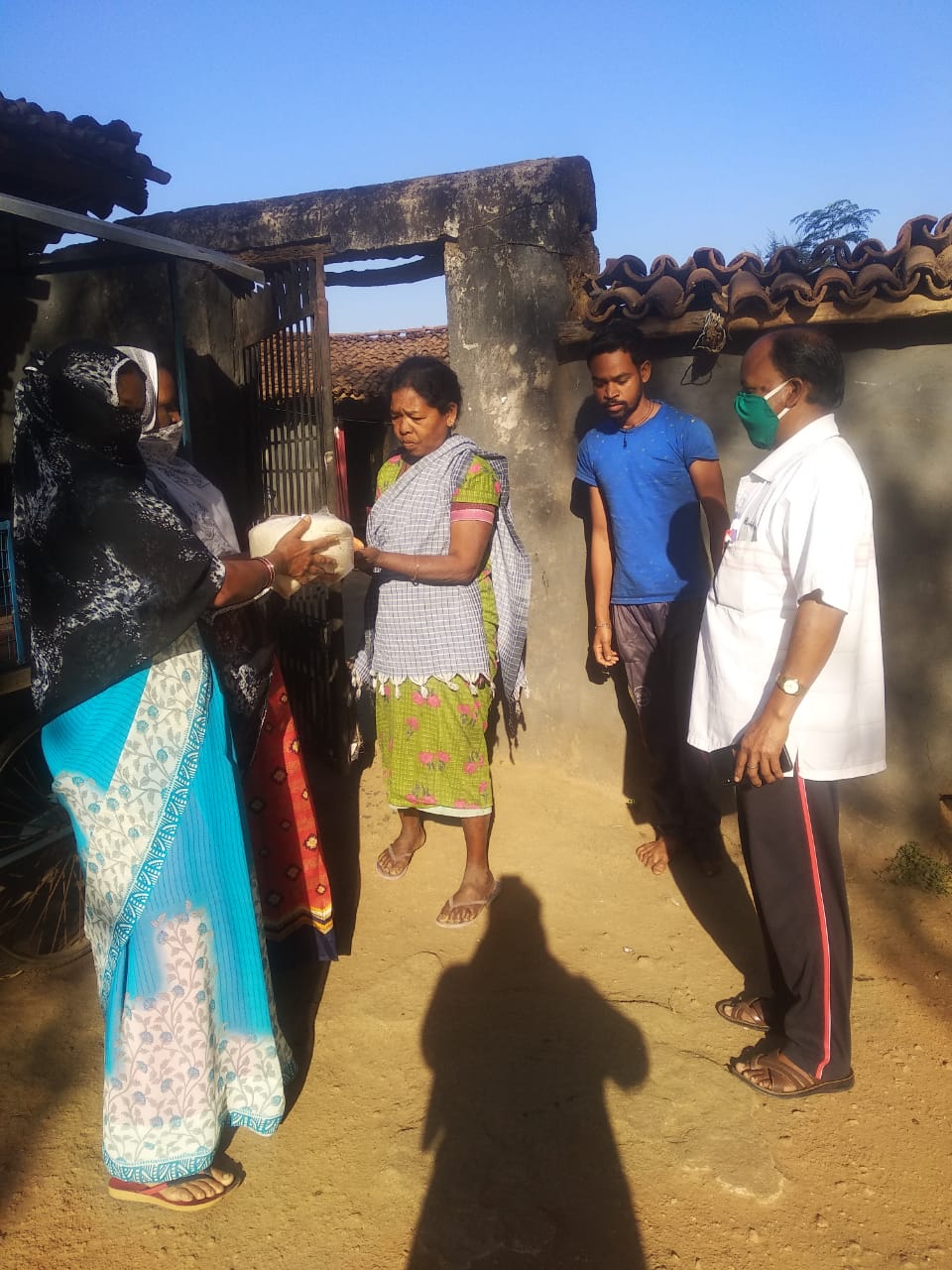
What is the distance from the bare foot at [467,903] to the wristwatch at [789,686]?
1688 mm

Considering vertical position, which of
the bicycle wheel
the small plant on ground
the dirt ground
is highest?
the bicycle wheel

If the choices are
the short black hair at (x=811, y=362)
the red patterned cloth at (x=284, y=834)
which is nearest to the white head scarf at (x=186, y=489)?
the red patterned cloth at (x=284, y=834)

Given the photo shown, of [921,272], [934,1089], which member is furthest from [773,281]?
[934,1089]

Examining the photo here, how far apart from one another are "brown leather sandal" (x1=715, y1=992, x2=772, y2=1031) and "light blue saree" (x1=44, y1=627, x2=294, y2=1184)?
151 centimetres

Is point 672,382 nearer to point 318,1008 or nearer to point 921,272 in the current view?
point 921,272

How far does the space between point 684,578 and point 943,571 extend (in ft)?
3.38

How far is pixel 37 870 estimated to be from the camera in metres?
3.05

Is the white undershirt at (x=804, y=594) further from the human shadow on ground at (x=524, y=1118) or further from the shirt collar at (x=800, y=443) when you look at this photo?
the human shadow on ground at (x=524, y=1118)

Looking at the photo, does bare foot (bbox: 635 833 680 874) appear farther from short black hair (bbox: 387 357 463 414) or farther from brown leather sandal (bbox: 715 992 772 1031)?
short black hair (bbox: 387 357 463 414)

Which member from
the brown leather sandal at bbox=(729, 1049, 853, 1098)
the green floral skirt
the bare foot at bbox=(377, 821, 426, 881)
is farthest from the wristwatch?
the bare foot at bbox=(377, 821, 426, 881)

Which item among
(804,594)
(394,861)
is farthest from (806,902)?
(394,861)

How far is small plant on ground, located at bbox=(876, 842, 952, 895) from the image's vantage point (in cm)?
337

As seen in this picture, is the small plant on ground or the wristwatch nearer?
the wristwatch

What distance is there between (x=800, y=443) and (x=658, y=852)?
83.5 inches
